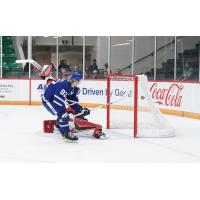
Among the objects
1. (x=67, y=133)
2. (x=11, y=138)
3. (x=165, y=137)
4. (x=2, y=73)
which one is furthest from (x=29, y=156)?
Result: (x=2, y=73)

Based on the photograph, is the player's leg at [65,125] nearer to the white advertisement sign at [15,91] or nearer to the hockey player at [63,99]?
the hockey player at [63,99]

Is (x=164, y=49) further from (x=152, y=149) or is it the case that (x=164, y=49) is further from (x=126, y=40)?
(x=152, y=149)

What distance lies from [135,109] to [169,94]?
12.2 ft

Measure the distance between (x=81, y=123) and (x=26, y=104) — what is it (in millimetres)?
6410

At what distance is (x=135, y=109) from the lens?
6586 mm

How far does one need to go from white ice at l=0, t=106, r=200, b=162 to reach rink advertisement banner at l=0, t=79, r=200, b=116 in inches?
34.9

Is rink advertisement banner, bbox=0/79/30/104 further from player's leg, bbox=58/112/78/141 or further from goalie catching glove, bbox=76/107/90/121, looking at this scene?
player's leg, bbox=58/112/78/141

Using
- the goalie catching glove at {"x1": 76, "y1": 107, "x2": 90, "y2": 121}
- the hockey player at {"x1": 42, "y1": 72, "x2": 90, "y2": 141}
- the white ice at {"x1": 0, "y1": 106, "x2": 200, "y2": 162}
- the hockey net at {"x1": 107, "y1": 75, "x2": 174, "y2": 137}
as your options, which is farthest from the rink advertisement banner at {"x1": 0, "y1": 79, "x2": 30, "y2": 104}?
the hockey player at {"x1": 42, "y1": 72, "x2": 90, "y2": 141}

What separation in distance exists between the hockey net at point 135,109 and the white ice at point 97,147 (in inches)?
7.6

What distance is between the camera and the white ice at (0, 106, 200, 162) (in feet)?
16.6

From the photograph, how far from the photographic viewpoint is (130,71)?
13266 millimetres

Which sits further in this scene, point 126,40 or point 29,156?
point 126,40

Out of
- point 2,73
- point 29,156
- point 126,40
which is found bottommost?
point 29,156

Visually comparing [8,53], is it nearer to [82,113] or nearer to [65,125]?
[82,113]
